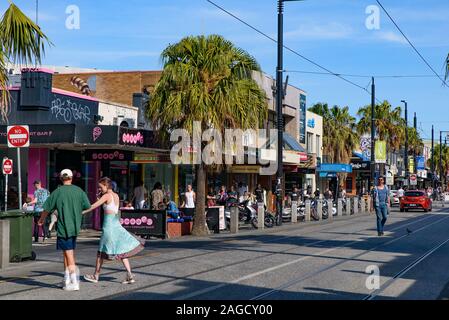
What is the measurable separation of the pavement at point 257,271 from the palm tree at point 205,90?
3.99 m

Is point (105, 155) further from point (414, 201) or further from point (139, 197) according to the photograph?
point (414, 201)

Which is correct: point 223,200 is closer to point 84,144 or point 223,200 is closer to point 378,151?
point 84,144

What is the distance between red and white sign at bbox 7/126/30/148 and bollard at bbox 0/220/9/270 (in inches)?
134

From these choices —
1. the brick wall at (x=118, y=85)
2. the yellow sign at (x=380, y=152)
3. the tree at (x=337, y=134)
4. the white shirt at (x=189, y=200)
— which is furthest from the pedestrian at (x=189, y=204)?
the tree at (x=337, y=134)

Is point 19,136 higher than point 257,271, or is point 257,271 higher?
point 19,136

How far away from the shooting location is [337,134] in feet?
184

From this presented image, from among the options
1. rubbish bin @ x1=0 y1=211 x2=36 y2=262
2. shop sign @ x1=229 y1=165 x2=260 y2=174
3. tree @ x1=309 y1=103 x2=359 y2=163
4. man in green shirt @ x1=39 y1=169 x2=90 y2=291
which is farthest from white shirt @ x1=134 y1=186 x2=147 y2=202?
tree @ x1=309 y1=103 x2=359 y2=163

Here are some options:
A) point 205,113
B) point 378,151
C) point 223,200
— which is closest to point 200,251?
point 205,113

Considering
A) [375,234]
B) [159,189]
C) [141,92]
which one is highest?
[141,92]

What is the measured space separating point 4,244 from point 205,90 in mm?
9900

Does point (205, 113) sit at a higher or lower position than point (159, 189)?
higher

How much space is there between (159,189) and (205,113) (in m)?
3.64

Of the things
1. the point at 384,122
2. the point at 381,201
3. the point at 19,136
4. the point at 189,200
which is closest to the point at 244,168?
the point at 189,200
